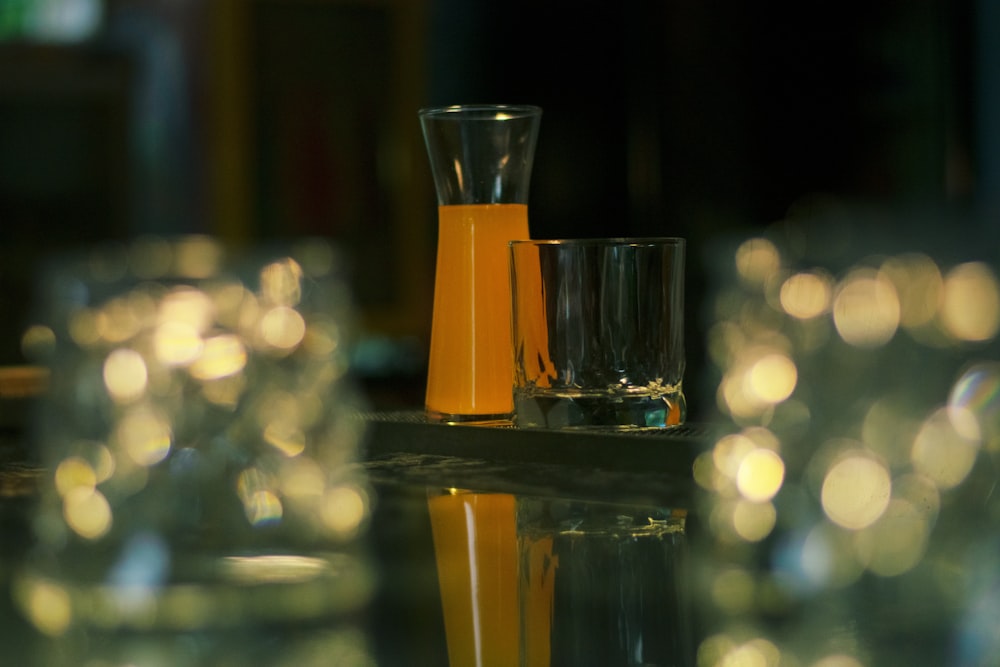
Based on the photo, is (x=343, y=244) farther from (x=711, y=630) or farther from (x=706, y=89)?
(x=711, y=630)

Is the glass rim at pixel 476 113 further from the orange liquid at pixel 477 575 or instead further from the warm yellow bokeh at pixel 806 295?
the warm yellow bokeh at pixel 806 295

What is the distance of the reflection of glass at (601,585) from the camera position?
1.26 feet

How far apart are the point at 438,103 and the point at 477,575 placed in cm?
295

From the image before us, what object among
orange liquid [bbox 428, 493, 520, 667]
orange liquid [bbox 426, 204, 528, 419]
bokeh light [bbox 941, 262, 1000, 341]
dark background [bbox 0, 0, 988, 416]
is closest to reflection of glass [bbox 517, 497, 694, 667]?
orange liquid [bbox 428, 493, 520, 667]

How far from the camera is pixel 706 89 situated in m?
2.82

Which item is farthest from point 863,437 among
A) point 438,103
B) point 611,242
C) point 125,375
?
point 438,103

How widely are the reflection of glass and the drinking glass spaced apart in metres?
0.18

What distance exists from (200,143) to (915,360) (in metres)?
2.83

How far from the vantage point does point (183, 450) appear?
468 millimetres

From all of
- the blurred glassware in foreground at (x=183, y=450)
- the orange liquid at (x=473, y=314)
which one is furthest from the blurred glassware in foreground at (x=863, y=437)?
the orange liquid at (x=473, y=314)

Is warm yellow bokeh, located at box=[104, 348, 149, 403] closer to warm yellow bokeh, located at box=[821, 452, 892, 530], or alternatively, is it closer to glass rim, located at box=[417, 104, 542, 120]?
warm yellow bokeh, located at box=[821, 452, 892, 530]

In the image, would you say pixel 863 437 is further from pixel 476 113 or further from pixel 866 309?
pixel 476 113

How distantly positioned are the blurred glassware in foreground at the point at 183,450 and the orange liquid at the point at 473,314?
434 millimetres

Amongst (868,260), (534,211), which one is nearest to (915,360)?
(868,260)
